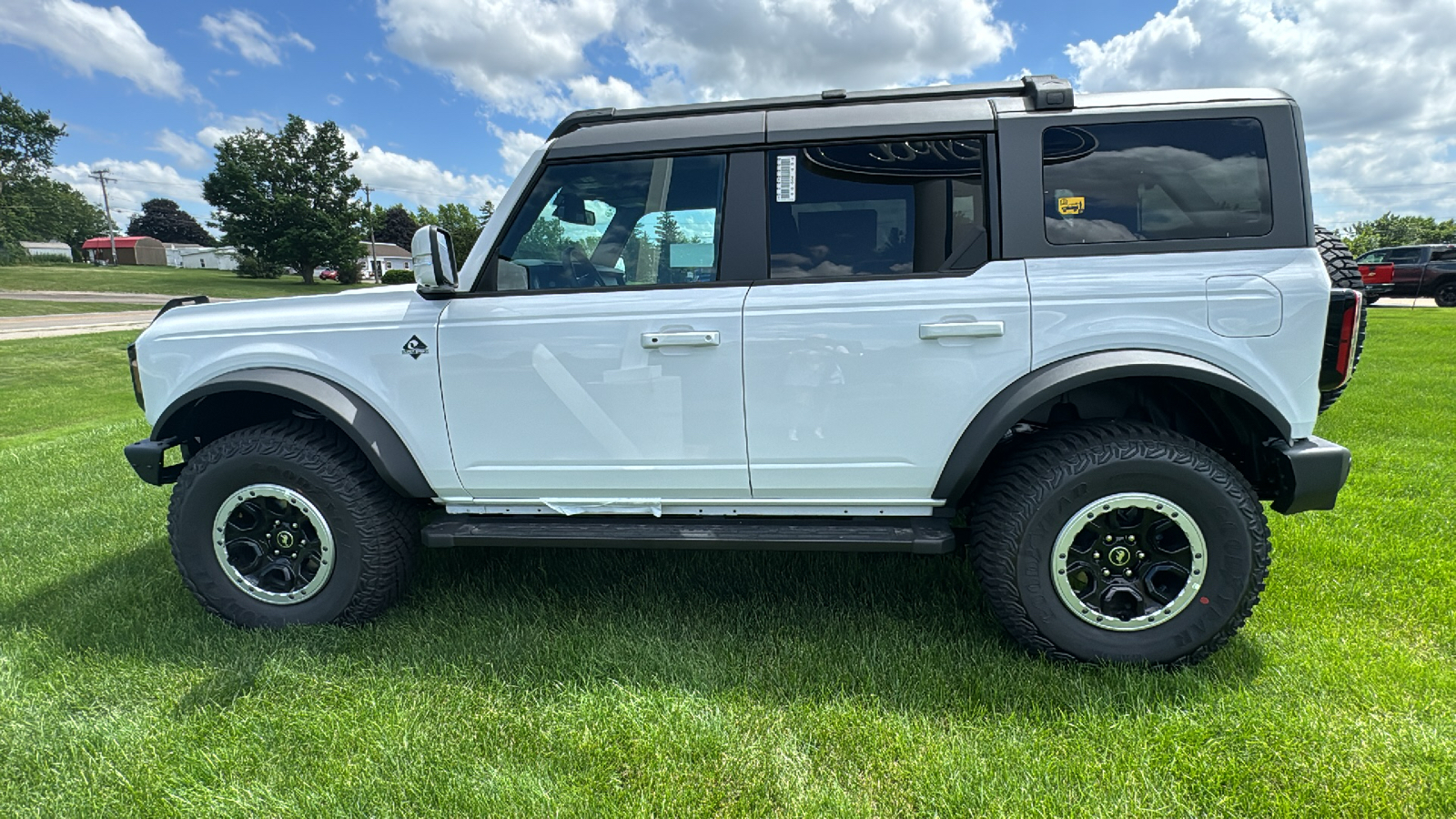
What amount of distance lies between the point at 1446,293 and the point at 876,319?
23.8 metres

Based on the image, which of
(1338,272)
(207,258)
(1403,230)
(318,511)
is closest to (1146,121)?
(1338,272)

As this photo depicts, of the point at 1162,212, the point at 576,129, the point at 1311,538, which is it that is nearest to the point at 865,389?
the point at 1162,212

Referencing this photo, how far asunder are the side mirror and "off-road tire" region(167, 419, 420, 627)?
32.5 inches

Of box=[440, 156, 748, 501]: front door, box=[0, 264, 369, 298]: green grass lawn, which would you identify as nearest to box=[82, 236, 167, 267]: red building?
box=[0, 264, 369, 298]: green grass lawn

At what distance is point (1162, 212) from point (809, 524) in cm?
163

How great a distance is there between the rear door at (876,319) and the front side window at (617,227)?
0.90 feet

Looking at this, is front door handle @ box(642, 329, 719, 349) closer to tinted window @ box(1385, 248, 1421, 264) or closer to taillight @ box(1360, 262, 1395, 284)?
taillight @ box(1360, 262, 1395, 284)

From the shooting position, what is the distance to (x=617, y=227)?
287 centimetres

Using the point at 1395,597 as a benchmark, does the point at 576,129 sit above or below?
above

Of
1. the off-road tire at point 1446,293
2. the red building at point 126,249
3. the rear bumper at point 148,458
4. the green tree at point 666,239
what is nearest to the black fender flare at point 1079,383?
the green tree at point 666,239

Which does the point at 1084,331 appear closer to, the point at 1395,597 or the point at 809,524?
the point at 809,524

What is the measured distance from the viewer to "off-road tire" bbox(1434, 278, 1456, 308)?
18.1 meters

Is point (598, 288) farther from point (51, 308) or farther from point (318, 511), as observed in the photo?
point (51, 308)

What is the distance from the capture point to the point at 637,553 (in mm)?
3701
